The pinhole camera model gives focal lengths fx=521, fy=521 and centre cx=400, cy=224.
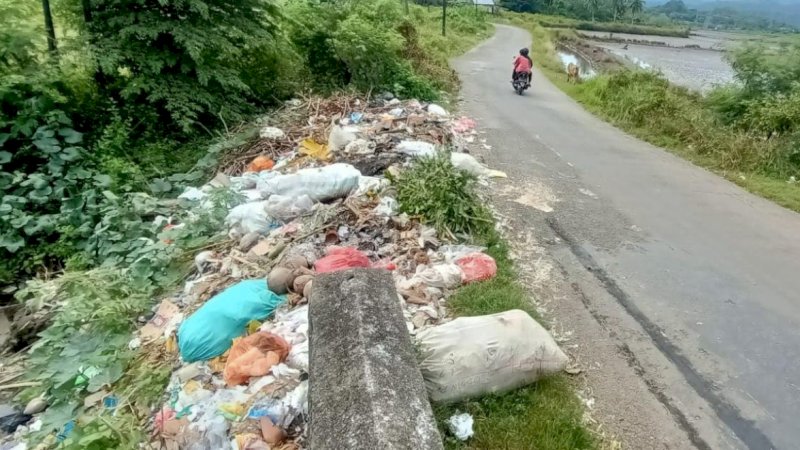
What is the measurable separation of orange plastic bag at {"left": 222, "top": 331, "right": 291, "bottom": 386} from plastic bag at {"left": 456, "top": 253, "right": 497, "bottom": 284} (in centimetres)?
161

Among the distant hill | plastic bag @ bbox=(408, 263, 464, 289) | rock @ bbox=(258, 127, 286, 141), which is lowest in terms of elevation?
plastic bag @ bbox=(408, 263, 464, 289)

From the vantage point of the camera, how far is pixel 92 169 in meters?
6.39

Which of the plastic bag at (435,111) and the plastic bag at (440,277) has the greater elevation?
the plastic bag at (435,111)

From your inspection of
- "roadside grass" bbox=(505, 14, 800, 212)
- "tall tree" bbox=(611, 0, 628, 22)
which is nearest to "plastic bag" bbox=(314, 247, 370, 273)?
"roadside grass" bbox=(505, 14, 800, 212)

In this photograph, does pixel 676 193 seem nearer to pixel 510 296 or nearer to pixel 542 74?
pixel 510 296

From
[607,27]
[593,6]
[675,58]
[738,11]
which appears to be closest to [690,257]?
[675,58]

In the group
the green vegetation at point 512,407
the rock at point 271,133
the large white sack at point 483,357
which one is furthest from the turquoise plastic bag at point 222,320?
the rock at point 271,133

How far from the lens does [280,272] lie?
404 centimetres

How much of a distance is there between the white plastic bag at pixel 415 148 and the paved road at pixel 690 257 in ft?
4.22

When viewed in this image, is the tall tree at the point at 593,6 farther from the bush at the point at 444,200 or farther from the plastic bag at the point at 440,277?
the plastic bag at the point at 440,277

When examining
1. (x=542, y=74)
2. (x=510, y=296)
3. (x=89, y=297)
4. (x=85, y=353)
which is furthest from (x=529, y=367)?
(x=542, y=74)

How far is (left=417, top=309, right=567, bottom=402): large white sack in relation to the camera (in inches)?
120

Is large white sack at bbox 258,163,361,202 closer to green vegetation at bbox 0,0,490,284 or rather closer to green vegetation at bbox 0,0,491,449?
green vegetation at bbox 0,0,491,449

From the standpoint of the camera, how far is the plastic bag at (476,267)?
14.0 feet
